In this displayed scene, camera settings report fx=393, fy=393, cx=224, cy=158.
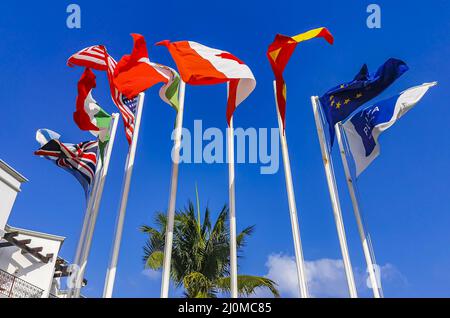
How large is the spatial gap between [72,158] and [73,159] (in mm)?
48

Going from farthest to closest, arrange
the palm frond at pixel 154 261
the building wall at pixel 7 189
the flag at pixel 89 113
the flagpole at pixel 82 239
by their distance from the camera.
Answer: the building wall at pixel 7 189 < the palm frond at pixel 154 261 < the flag at pixel 89 113 < the flagpole at pixel 82 239

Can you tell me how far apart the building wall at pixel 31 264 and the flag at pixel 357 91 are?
1863 centimetres

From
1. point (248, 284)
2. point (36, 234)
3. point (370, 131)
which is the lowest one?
point (248, 284)

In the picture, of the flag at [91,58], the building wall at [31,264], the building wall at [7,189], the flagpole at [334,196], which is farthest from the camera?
the building wall at [31,264]

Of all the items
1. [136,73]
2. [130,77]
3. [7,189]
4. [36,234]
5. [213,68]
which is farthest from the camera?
[36,234]

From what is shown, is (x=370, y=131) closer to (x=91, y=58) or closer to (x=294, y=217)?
(x=294, y=217)

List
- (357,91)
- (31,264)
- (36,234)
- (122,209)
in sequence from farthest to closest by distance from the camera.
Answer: (36,234) < (31,264) < (357,91) < (122,209)

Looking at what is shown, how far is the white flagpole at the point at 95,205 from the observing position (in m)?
10.7

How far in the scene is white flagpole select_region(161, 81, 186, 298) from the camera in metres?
10.2

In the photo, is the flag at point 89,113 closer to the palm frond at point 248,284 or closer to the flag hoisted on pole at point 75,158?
the flag hoisted on pole at point 75,158

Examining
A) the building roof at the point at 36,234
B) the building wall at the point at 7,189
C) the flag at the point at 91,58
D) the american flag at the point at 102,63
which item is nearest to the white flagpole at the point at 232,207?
the american flag at the point at 102,63

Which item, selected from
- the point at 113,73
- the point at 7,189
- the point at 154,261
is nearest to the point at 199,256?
the point at 154,261

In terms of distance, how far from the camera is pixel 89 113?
43.1ft
